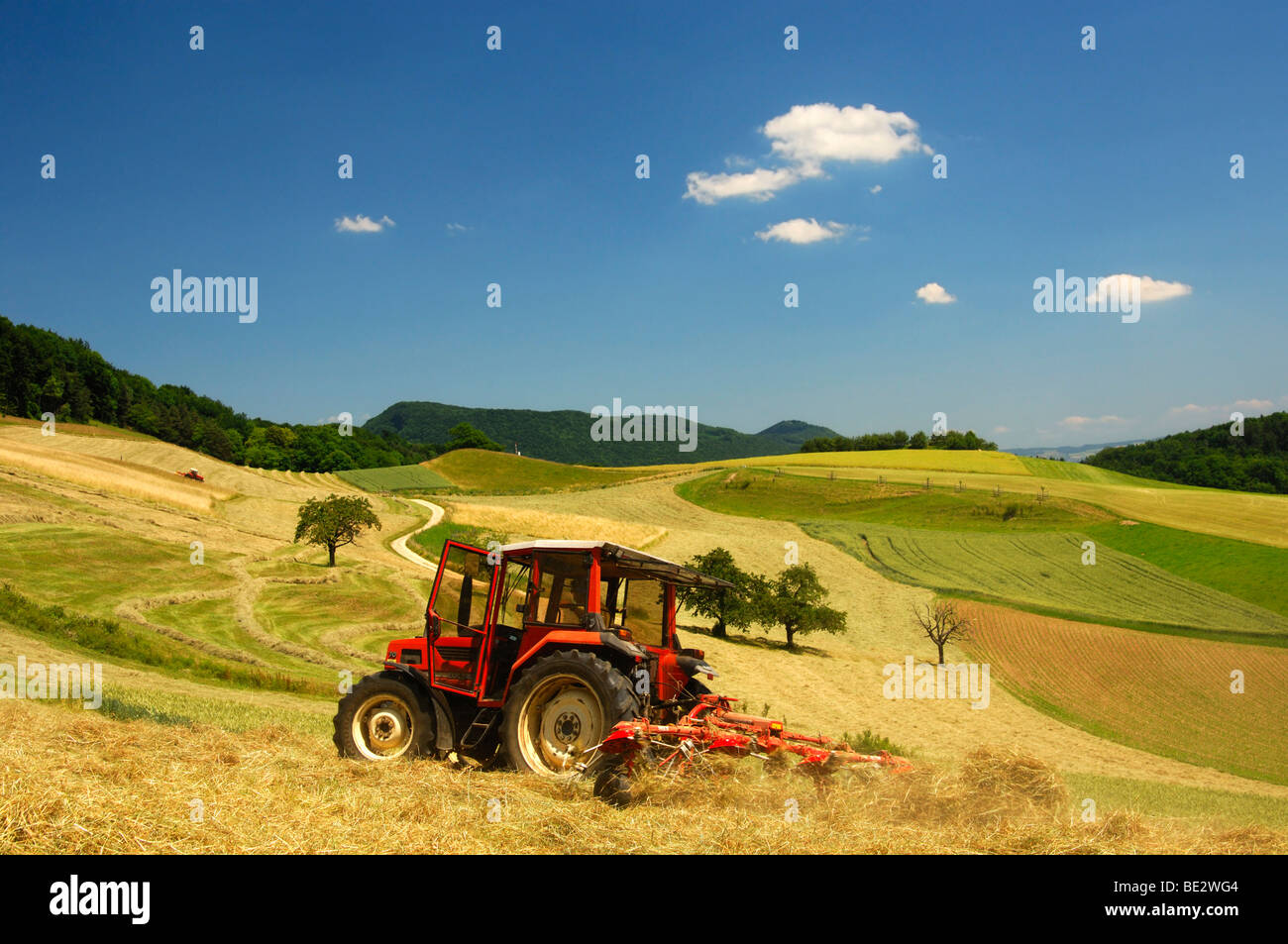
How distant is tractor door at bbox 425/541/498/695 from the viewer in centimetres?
849

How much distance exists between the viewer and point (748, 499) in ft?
243

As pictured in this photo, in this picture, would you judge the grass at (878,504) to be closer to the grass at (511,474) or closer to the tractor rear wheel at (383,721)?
the grass at (511,474)

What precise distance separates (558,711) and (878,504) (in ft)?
219

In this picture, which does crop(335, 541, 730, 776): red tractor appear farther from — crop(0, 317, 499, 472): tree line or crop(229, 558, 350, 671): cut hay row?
crop(0, 317, 499, 472): tree line

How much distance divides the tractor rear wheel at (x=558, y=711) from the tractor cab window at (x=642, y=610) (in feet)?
4.73

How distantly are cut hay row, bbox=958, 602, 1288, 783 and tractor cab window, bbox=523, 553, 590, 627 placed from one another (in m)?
20.9

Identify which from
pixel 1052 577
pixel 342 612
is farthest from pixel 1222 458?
pixel 342 612

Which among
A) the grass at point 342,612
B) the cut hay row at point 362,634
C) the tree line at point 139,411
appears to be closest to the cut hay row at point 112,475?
the grass at point 342,612

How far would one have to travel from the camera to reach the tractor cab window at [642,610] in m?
9.05

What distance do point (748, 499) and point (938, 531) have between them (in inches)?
743

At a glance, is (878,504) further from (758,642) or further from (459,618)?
(459,618)

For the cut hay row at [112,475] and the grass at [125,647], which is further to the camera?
the cut hay row at [112,475]

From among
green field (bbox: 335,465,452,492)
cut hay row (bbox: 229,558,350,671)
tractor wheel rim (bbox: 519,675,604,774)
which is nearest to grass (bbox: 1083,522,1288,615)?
cut hay row (bbox: 229,558,350,671)
